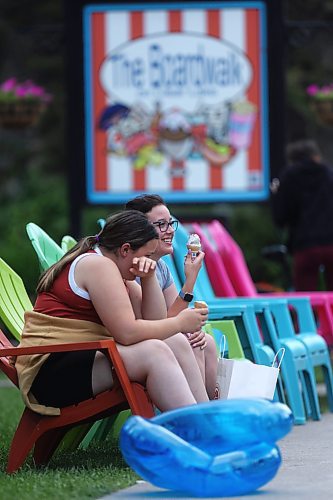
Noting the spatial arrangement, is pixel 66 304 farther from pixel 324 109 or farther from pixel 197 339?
pixel 324 109

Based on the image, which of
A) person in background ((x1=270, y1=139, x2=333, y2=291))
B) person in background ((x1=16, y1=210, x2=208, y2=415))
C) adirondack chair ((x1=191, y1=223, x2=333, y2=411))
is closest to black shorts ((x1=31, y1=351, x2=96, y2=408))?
person in background ((x1=16, y1=210, x2=208, y2=415))

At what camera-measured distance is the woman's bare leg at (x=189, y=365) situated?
5559 millimetres

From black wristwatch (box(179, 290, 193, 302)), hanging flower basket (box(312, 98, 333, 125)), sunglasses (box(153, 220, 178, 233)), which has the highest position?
hanging flower basket (box(312, 98, 333, 125))

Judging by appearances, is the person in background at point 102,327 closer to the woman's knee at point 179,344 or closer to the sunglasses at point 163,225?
the woman's knee at point 179,344

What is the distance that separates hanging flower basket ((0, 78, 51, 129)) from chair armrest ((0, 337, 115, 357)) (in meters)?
7.50

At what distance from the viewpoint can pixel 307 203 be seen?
10.7 metres

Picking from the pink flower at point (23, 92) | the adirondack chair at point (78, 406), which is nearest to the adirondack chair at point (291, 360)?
the adirondack chair at point (78, 406)

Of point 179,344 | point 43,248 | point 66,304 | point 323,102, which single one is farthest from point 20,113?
point 179,344

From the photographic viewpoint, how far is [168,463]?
4.89 m

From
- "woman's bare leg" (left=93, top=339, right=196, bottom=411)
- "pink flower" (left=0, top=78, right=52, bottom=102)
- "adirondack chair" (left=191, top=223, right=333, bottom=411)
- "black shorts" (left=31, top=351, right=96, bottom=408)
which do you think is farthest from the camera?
"pink flower" (left=0, top=78, right=52, bottom=102)

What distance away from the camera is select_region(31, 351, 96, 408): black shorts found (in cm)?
553

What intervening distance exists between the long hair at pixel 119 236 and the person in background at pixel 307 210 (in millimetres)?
4949

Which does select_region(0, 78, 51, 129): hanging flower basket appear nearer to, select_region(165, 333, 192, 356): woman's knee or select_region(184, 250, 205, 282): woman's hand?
select_region(184, 250, 205, 282): woman's hand

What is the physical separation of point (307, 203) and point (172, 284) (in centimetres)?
435
